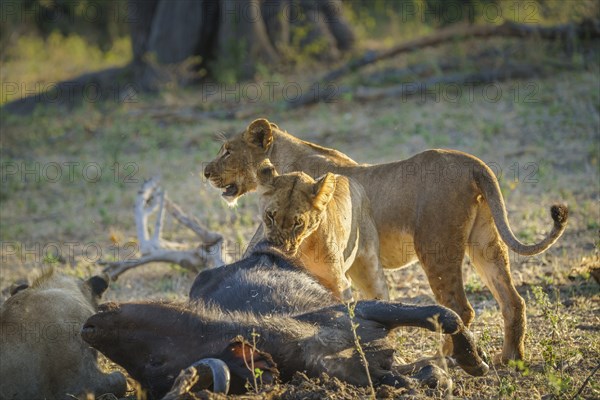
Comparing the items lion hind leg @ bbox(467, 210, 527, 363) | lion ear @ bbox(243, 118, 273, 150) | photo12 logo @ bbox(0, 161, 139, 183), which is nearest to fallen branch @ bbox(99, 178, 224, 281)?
lion ear @ bbox(243, 118, 273, 150)

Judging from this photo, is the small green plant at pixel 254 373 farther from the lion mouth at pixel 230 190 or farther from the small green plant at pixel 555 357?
the lion mouth at pixel 230 190

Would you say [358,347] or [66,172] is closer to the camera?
[358,347]

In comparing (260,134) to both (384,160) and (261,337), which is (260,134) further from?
(384,160)

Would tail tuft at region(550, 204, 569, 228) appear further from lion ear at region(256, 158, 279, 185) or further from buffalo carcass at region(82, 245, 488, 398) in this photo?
lion ear at region(256, 158, 279, 185)

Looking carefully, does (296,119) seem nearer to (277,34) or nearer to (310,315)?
(277,34)

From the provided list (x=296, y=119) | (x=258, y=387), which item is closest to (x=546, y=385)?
(x=258, y=387)

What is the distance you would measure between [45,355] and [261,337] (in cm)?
117

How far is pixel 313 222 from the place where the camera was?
15.9ft

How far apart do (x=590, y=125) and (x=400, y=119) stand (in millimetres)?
2222

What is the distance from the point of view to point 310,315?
4285 mm

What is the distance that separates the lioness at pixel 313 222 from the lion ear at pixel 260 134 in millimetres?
977

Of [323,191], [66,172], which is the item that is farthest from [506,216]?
[66,172]

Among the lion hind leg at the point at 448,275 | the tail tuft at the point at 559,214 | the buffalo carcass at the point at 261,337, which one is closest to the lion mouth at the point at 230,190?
the lion hind leg at the point at 448,275

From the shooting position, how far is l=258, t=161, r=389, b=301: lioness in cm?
480
